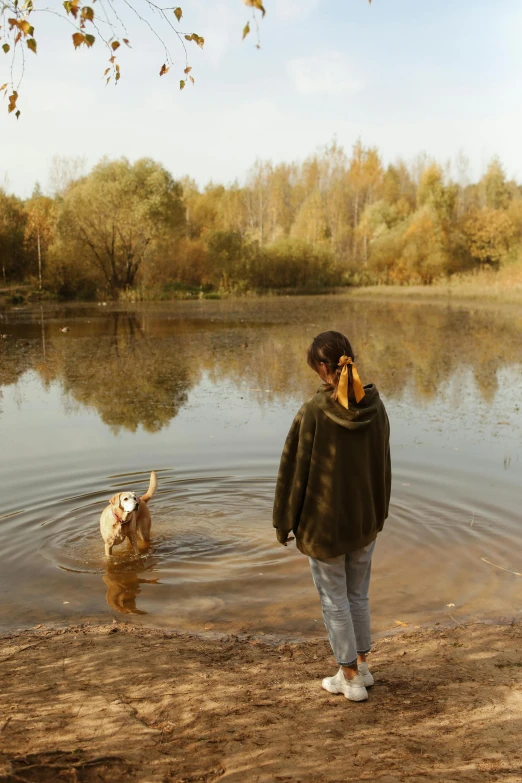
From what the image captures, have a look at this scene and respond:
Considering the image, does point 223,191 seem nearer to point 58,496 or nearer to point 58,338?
point 58,338

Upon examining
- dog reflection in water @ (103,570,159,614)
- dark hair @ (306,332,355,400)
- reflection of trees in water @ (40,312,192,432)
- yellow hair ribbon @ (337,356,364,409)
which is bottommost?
dog reflection in water @ (103,570,159,614)

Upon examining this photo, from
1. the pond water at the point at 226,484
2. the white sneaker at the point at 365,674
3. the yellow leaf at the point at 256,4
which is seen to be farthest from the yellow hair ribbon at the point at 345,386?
the pond water at the point at 226,484

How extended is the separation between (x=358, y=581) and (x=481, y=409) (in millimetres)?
10001

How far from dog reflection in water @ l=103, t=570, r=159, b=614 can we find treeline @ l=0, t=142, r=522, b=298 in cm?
4930

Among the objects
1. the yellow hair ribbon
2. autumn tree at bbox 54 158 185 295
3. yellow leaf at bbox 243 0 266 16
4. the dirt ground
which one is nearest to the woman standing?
the yellow hair ribbon

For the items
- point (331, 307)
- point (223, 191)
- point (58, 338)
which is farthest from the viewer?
point (223, 191)

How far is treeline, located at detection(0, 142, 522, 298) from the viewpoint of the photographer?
55.5 meters

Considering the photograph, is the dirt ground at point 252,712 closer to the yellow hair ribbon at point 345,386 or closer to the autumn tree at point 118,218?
the yellow hair ribbon at point 345,386

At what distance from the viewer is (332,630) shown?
4.29 m

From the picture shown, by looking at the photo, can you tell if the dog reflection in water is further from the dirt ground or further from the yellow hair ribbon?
the yellow hair ribbon

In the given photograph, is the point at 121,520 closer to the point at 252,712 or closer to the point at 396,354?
the point at 252,712

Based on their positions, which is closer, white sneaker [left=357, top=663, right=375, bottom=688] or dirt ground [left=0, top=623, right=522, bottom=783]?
dirt ground [left=0, top=623, right=522, bottom=783]

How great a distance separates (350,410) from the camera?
4059 millimetres

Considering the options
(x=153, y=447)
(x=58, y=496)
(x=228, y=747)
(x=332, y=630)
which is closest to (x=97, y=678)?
Answer: (x=228, y=747)
